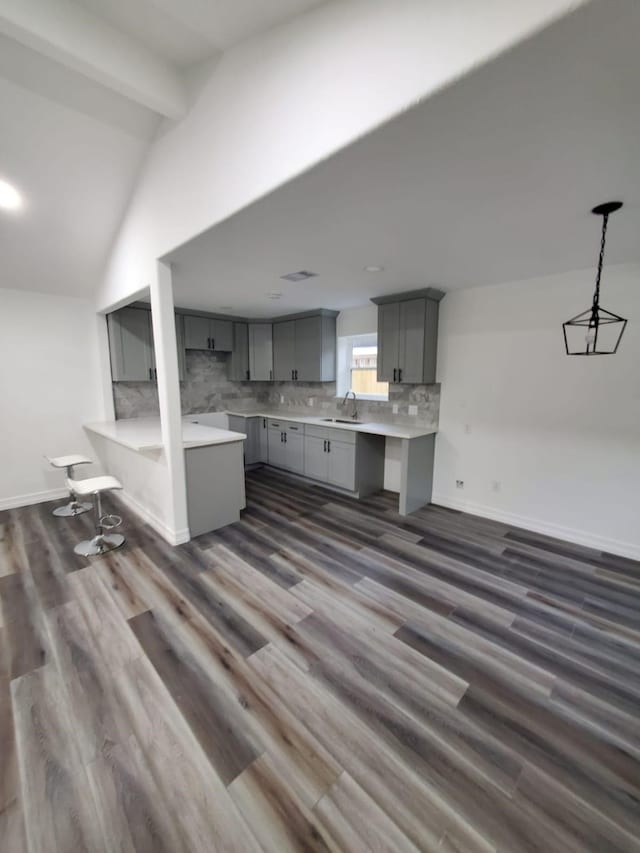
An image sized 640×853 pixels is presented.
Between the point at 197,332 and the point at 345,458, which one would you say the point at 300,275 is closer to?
the point at 345,458

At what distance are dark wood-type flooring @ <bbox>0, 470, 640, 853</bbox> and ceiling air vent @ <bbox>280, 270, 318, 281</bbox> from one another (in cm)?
253

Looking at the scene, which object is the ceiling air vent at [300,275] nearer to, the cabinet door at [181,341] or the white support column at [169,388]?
the white support column at [169,388]

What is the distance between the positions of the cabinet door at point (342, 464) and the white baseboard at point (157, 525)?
6.28 feet

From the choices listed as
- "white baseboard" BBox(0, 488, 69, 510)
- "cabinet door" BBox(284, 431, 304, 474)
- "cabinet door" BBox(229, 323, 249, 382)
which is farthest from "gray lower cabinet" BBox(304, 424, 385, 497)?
"white baseboard" BBox(0, 488, 69, 510)

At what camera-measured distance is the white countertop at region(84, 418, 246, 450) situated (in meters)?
3.16

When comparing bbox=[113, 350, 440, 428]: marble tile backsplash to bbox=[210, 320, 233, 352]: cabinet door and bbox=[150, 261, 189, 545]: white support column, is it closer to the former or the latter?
bbox=[210, 320, 233, 352]: cabinet door

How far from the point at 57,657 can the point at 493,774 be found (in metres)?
2.26

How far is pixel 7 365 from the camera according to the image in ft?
12.7

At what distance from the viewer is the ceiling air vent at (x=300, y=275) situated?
3164mm

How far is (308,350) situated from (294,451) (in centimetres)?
151

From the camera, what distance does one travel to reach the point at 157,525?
3.44 m

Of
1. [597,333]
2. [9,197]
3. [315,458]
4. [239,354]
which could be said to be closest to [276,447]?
[315,458]

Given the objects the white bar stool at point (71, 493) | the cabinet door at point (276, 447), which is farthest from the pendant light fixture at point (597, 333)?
the white bar stool at point (71, 493)

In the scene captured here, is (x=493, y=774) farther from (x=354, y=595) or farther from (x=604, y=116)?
(x=604, y=116)
